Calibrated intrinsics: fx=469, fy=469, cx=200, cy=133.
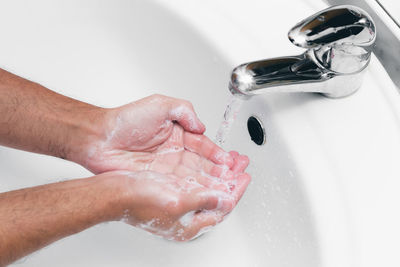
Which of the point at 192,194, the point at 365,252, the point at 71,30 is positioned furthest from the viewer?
the point at 71,30

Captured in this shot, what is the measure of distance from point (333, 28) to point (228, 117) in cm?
20

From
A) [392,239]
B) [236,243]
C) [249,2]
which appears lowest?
[236,243]

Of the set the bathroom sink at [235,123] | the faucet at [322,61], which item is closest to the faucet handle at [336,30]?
the faucet at [322,61]

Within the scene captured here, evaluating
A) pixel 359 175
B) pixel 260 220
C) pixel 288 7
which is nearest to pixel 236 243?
pixel 260 220

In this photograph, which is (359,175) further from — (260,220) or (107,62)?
(107,62)

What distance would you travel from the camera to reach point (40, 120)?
64 centimetres

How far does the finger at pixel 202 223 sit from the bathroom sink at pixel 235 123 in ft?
0.22

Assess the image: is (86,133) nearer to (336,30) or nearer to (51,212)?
(51,212)

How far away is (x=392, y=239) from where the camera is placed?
48cm

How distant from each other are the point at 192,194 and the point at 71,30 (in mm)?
374

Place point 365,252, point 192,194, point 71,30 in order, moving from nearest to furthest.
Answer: point 365,252 < point 192,194 < point 71,30

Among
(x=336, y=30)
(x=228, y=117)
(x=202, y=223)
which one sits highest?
(x=336, y=30)

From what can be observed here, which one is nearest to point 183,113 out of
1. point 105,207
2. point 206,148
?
point 206,148

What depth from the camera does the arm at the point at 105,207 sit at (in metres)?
0.53
